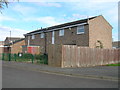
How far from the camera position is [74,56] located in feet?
56.0

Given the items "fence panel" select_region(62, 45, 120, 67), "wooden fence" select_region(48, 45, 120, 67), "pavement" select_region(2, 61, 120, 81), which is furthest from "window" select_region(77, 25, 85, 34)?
"pavement" select_region(2, 61, 120, 81)

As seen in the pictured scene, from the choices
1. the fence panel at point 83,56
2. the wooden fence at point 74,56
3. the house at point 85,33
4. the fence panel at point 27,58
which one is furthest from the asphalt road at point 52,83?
the house at point 85,33

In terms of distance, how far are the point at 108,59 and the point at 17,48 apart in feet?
92.1

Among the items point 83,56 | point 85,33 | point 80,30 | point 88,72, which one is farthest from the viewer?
point 80,30

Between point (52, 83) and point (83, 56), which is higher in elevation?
point (83, 56)

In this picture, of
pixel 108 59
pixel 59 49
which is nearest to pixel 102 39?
pixel 108 59

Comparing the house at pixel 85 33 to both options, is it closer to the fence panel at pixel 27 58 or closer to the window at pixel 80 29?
the window at pixel 80 29

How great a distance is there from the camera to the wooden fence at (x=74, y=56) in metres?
16.5

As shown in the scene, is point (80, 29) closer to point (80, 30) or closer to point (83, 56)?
point (80, 30)

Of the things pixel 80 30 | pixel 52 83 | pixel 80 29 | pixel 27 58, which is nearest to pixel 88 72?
pixel 52 83

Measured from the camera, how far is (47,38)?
3281 centimetres

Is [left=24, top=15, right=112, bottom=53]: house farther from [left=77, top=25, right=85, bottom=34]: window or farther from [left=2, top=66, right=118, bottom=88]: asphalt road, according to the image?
[left=2, top=66, right=118, bottom=88]: asphalt road

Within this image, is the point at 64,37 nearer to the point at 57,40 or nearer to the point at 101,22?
the point at 57,40

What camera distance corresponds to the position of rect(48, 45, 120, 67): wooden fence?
16484mm
